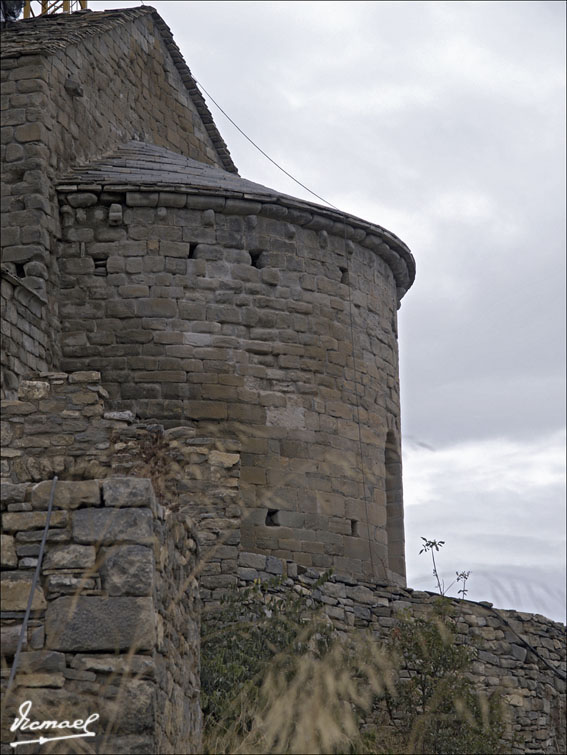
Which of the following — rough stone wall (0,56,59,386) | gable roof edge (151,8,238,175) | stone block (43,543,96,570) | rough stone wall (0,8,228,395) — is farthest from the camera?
gable roof edge (151,8,238,175)

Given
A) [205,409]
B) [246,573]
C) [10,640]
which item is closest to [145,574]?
[10,640]

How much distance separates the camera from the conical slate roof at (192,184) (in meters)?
11.8

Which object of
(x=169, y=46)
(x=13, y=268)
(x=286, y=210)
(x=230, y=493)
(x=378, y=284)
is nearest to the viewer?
(x=230, y=493)

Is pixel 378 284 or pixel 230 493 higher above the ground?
pixel 378 284

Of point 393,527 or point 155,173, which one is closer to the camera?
point 155,173

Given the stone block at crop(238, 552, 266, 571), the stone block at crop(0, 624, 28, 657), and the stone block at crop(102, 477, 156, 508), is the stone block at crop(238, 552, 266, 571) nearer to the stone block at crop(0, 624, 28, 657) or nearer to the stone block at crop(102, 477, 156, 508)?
the stone block at crop(102, 477, 156, 508)

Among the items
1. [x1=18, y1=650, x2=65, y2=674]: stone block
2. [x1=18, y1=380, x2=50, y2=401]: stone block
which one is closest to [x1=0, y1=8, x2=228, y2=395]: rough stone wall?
[x1=18, y1=380, x2=50, y2=401]: stone block

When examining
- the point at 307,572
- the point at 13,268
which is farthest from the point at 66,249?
the point at 307,572

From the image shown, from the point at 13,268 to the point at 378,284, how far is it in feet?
13.7

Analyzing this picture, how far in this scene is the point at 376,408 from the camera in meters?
12.9

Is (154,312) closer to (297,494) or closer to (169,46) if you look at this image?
(297,494)

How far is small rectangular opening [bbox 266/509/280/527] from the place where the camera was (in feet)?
37.8

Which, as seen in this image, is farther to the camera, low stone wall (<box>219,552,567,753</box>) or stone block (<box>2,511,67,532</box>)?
low stone wall (<box>219,552,567,753</box>)

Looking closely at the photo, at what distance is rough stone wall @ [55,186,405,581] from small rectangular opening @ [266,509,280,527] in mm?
17
